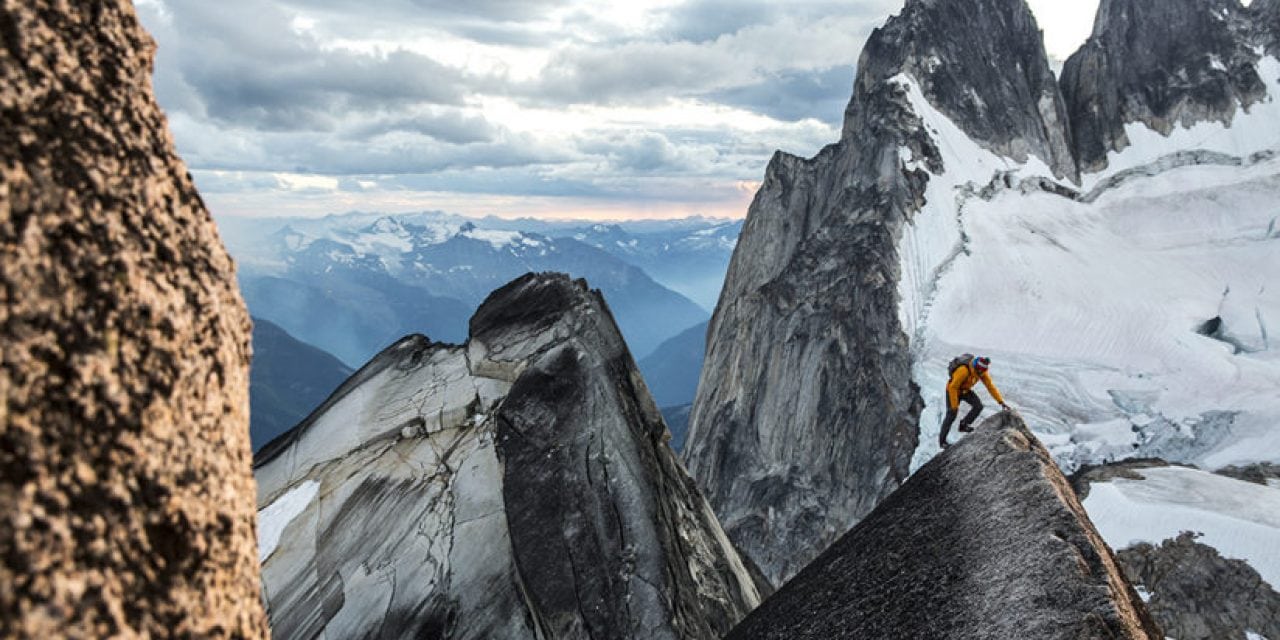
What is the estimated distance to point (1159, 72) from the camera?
9025 cm

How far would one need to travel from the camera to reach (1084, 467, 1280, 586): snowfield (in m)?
35.3

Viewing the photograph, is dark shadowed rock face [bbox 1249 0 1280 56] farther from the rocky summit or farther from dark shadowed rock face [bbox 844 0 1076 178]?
dark shadowed rock face [bbox 844 0 1076 178]

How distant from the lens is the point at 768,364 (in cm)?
6575

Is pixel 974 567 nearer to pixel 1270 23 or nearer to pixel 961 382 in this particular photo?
pixel 961 382

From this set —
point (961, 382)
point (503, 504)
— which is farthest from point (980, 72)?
point (503, 504)

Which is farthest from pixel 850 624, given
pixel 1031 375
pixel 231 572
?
pixel 1031 375

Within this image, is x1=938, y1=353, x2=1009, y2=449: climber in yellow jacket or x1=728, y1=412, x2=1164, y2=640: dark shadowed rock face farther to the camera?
x1=938, y1=353, x2=1009, y2=449: climber in yellow jacket

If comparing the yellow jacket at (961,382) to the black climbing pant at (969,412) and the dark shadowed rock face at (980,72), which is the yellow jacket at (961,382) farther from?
the dark shadowed rock face at (980,72)

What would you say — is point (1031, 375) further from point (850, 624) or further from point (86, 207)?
point (86, 207)

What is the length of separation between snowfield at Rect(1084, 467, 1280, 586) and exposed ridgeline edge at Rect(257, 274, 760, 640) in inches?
1146

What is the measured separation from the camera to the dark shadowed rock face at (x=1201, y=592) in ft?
107

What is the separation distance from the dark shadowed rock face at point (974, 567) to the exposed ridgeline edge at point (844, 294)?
152ft

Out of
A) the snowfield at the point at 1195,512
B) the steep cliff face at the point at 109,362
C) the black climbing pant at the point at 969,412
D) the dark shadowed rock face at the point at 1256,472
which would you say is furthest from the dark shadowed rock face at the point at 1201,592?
the steep cliff face at the point at 109,362

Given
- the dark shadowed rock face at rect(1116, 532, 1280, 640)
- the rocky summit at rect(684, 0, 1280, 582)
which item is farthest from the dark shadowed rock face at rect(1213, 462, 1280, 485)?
the dark shadowed rock face at rect(1116, 532, 1280, 640)
